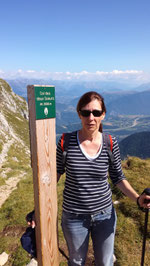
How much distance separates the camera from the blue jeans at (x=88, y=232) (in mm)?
3338

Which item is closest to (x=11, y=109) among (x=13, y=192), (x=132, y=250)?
(x=13, y=192)

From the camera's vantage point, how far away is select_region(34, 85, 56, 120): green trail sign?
107 inches

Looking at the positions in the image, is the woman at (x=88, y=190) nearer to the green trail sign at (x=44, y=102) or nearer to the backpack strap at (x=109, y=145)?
the backpack strap at (x=109, y=145)

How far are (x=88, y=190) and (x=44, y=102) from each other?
1.76 meters

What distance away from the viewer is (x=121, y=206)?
7.84 metres

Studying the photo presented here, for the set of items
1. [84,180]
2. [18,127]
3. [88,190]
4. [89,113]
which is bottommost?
[18,127]

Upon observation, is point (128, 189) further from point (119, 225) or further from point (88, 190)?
point (119, 225)

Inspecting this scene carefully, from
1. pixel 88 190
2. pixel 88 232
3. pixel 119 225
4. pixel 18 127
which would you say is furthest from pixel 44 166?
pixel 18 127

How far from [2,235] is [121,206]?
513 centimetres

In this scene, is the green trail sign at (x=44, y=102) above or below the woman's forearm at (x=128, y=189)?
above

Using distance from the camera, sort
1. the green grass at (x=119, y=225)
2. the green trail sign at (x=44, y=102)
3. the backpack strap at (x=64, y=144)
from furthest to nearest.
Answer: the green grass at (x=119, y=225) < the backpack strap at (x=64, y=144) < the green trail sign at (x=44, y=102)

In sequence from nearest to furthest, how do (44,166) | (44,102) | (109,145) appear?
1. (44,102)
2. (44,166)
3. (109,145)

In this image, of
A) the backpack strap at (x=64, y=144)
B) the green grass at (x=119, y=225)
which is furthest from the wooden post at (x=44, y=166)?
the green grass at (x=119, y=225)

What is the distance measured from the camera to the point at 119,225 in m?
6.88
